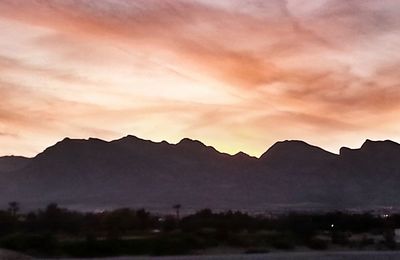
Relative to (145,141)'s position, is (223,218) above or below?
below

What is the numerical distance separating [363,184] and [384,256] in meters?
124

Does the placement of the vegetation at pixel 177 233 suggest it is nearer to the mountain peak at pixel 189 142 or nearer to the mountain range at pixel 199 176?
the mountain range at pixel 199 176

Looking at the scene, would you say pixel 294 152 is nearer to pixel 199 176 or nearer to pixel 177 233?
pixel 199 176

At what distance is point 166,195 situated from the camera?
166875 millimetres

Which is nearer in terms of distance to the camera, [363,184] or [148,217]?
[148,217]

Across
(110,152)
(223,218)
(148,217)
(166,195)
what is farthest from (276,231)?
(110,152)

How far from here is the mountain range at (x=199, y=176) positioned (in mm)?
166625

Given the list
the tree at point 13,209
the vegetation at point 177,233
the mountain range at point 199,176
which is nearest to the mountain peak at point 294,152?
the mountain range at point 199,176

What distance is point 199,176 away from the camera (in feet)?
579

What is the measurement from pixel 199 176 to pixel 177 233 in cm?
10689

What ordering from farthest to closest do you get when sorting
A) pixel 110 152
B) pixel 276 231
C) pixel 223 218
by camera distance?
pixel 110 152 → pixel 223 218 → pixel 276 231

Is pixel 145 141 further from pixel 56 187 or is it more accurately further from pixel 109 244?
pixel 109 244

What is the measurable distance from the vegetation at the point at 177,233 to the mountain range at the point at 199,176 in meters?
67.9

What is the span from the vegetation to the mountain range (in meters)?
67.9
